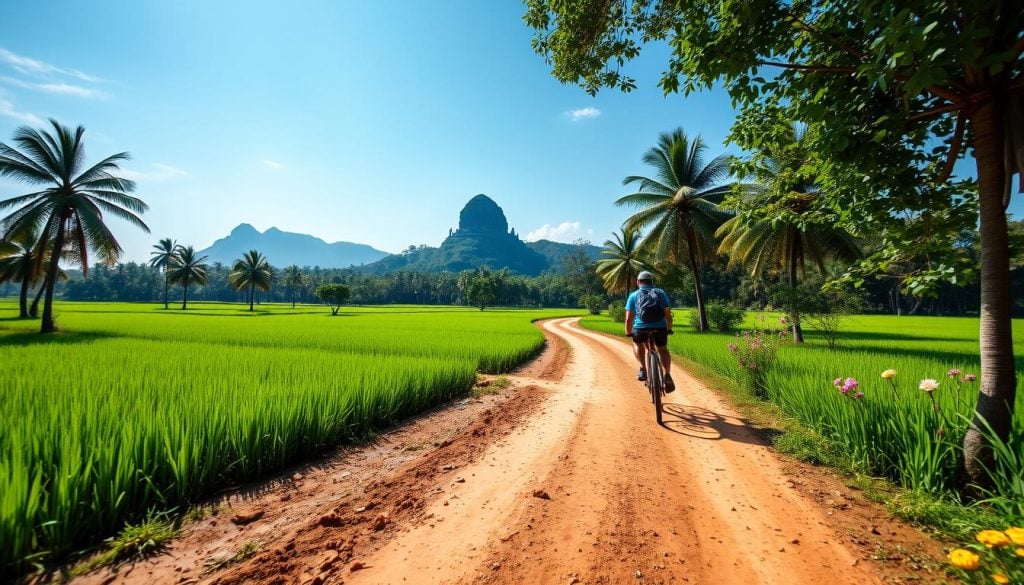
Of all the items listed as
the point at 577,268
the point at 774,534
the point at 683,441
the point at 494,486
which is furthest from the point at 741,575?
the point at 577,268

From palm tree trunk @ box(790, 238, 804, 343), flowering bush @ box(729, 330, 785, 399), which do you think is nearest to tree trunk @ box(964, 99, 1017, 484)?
flowering bush @ box(729, 330, 785, 399)

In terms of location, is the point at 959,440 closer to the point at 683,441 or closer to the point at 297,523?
the point at 683,441

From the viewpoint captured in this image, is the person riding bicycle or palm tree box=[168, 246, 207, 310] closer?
the person riding bicycle

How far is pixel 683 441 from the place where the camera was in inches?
187

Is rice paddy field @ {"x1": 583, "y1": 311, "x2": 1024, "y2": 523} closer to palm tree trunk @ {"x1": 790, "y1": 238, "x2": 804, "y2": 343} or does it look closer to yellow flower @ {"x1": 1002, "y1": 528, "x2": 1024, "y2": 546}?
yellow flower @ {"x1": 1002, "y1": 528, "x2": 1024, "y2": 546}

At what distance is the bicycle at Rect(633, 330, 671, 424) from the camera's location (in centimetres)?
548

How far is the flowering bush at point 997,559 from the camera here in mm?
1684

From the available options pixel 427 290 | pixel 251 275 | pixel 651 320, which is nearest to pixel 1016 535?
pixel 651 320

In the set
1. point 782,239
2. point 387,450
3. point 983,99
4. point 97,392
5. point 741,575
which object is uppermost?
point 782,239

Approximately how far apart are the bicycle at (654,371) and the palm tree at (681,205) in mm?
17227

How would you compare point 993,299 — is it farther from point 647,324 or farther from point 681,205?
point 681,205

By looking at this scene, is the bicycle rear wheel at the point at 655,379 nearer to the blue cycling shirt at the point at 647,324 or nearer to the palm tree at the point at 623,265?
the blue cycling shirt at the point at 647,324

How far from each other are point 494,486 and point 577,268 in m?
75.8

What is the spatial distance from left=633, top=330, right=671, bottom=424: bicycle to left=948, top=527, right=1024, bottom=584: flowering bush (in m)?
3.28
